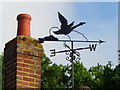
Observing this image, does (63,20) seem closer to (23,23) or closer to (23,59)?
(23,23)

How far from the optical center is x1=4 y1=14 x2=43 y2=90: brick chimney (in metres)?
5.99

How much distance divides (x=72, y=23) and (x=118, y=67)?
750 inches

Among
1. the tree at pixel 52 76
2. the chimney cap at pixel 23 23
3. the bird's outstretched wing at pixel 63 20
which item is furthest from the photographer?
the tree at pixel 52 76

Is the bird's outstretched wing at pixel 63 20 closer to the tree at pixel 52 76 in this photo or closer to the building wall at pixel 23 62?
the building wall at pixel 23 62

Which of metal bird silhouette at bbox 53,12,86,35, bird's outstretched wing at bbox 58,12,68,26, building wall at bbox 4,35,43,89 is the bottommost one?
building wall at bbox 4,35,43,89

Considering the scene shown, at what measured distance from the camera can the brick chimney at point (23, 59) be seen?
19.7ft

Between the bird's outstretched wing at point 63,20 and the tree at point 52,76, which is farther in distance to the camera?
the tree at point 52,76

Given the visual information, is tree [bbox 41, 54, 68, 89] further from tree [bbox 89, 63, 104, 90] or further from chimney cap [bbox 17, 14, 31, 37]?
chimney cap [bbox 17, 14, 31, 37]

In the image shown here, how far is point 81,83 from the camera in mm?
24828

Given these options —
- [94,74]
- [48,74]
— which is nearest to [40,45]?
[48,74]

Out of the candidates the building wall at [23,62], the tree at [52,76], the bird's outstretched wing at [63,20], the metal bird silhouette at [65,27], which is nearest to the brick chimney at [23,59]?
the building wall at [23,62]

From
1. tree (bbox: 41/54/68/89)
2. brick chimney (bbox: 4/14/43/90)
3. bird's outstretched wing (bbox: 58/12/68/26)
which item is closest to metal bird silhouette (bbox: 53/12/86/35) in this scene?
bird's outstretched wing (bbox: 58/12/68/26)

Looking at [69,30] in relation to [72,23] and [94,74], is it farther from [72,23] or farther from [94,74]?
[94,74]

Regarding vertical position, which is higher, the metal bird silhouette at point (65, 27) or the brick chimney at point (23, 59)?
the metal bird silhouette at point (65, 27)
